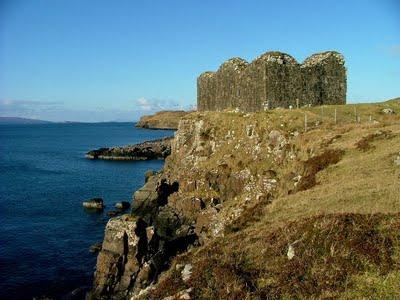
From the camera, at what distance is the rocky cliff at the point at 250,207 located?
18844 millimetres

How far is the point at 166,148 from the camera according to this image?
517ft

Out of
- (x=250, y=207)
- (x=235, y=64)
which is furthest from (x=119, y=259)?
(x=235, y=64)

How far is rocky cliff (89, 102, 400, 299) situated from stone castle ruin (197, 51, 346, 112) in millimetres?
7265

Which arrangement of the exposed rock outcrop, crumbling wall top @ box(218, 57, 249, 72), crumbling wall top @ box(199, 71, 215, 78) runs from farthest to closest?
crumbling wall top @ box(199, 71, 215, 78) → crumbling wall top @ box(218, 57, 249, 72) → the exposed rock outcrop

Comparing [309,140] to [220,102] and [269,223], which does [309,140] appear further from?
[220,102]

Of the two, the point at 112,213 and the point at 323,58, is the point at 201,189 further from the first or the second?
the point at 323,58

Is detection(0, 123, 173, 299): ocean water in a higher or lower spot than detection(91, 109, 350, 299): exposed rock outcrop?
lower

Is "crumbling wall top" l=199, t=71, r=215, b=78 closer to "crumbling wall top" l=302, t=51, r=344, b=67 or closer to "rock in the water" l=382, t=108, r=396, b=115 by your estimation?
"crumbling wall top" l=302, t=51, r=344, b=67

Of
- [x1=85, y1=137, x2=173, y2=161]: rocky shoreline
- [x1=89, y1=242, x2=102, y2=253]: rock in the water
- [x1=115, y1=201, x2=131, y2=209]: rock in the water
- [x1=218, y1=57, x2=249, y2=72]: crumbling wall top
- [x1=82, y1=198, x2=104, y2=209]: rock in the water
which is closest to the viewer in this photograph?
[x1=89, y1=242, x2=102, y2=253]: rock in the water

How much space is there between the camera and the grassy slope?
54.4 ft

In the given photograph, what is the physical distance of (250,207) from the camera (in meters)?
39.7

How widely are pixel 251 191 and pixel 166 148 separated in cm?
11176

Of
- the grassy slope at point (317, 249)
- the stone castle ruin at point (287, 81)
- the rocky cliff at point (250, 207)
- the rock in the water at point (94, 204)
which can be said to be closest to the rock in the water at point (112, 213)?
the rock in the water at point (94, 204)

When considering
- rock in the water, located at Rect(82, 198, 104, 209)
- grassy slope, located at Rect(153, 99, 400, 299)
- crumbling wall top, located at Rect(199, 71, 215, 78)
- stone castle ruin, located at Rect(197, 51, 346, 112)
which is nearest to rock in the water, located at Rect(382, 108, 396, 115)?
stone castle ruin, located at Rect(197, 51, 346, 112)
